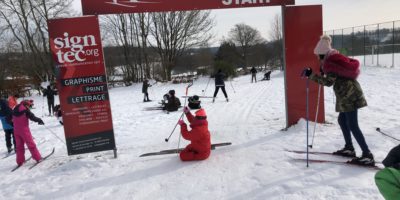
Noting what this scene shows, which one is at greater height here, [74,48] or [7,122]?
[74,48]

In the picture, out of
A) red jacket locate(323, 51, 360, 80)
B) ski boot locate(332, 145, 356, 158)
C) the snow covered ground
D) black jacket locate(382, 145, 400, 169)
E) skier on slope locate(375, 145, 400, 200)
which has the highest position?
red jacket locate(323, 51, 360, 80)

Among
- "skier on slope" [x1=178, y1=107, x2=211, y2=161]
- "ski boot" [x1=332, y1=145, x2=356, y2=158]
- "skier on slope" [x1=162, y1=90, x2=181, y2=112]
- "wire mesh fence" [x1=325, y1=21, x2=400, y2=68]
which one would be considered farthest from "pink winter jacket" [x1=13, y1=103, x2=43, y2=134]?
"wire mesh fence" [x1=325, y1=21, x2=400, y2=68]

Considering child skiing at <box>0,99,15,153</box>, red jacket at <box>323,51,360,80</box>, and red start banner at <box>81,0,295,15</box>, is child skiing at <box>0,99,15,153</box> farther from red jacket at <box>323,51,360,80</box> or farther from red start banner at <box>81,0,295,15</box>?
red jacket at <box>323,51,360,80</box>

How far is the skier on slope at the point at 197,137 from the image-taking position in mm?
5555

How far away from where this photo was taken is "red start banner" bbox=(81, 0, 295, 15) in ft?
19.5

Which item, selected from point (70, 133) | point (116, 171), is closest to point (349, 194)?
point (116, 171)

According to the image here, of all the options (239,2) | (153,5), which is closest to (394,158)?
(239,2)

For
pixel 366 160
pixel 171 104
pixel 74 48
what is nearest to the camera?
pixel 366 160

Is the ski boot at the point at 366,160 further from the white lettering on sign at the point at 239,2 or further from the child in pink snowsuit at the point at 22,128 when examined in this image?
the child in pink snowsuit at the point at 22,128

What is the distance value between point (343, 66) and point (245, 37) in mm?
64078

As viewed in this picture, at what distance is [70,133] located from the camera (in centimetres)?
611

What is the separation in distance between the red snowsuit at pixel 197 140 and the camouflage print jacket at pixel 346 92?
211 centimetres

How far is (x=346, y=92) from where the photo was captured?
4820mm

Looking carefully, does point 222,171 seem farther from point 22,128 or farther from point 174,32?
point 174,32
